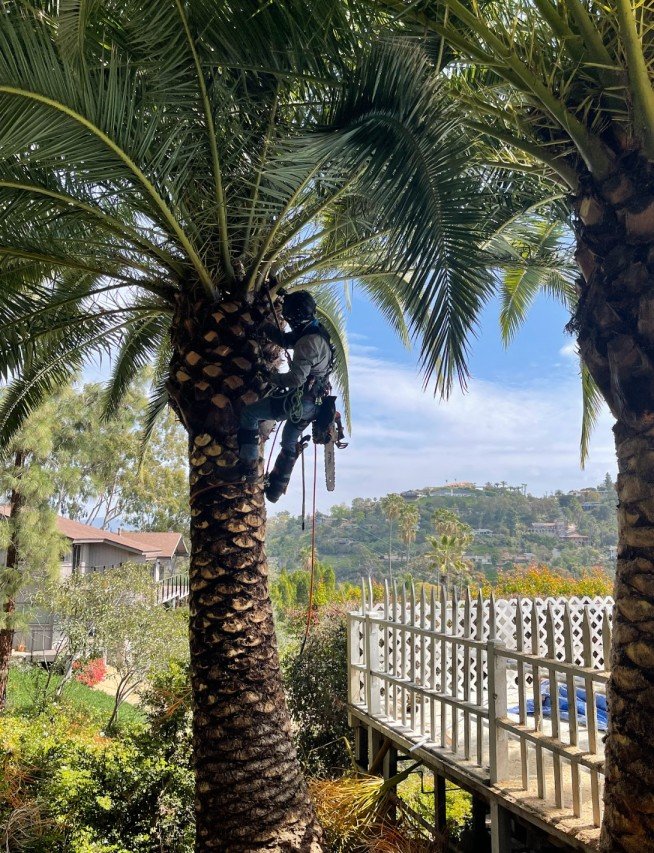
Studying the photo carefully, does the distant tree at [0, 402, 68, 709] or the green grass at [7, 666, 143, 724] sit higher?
the distant tree at [0, 402, 68, 709]

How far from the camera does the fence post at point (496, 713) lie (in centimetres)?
504

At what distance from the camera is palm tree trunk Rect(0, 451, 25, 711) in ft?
37.6

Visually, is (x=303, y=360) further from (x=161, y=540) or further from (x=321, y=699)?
(x=161, y=540)

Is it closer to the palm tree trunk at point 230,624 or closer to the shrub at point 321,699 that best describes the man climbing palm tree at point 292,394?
the palm tree trunk at point 230,624

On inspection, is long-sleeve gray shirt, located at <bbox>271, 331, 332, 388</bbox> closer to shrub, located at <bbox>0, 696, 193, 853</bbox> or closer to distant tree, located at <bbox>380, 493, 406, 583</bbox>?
shrub, located at <bbox>0, 696, 193, 853</bbox>

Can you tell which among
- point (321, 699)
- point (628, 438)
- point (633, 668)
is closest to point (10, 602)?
point (321, 699)

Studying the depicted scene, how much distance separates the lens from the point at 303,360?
466cm

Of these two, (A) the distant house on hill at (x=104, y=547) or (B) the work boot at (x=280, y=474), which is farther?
(A) the distant house on hill at (x=104, y=547)

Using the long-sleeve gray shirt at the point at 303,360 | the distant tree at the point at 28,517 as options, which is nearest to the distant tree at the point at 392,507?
the distant tree at the point at 28,517

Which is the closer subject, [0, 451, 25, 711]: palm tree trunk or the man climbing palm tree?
the man climbing palm tree

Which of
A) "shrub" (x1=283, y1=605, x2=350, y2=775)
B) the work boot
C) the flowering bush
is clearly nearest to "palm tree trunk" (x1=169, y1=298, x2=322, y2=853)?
the work boot

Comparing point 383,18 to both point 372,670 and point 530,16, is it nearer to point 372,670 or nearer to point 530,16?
point 530,16

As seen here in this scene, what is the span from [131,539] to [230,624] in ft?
87.7

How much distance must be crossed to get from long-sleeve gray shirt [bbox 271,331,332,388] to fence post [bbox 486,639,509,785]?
8.21ft
